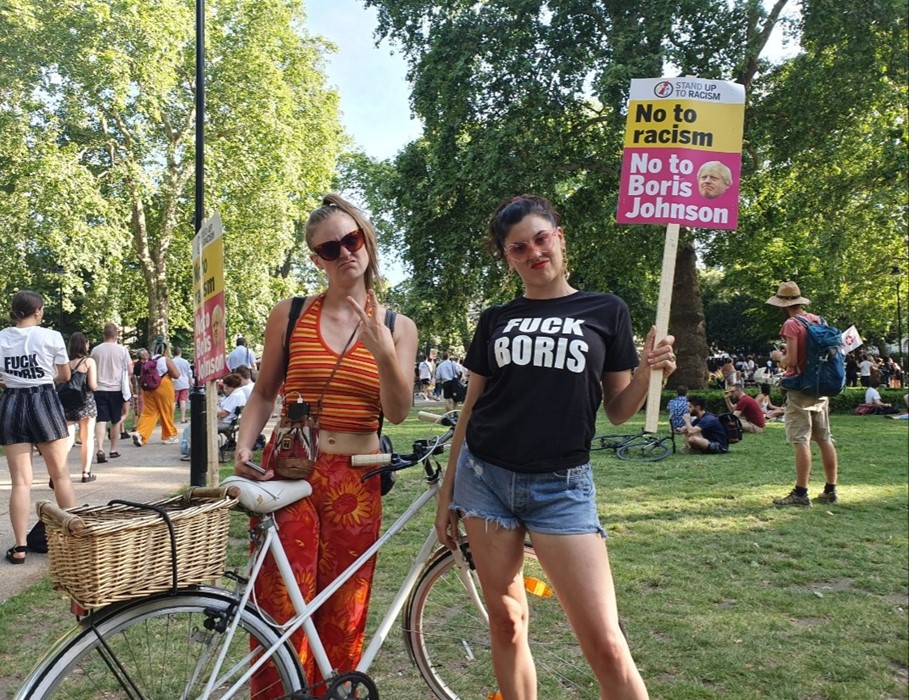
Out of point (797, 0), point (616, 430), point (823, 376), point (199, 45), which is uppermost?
point (797, 0)

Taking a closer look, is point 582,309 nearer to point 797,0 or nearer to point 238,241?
point 797,0

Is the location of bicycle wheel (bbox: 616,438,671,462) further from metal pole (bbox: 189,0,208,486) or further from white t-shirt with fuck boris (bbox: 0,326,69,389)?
white t-shirt with fuck boris (bbox: 0,326,69,389)

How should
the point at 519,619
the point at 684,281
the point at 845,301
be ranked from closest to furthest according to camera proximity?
the point at 519,619 < the point at 684,281 < the point at 845,301

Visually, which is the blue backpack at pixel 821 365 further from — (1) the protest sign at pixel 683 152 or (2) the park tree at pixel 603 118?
(2) the park tree at pixel 603 118

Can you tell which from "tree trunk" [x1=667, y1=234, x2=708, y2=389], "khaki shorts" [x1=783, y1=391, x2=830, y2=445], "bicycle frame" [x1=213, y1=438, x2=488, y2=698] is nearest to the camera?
"bicycle frame" [x1=213, y1=438, x2=488, y2=698]

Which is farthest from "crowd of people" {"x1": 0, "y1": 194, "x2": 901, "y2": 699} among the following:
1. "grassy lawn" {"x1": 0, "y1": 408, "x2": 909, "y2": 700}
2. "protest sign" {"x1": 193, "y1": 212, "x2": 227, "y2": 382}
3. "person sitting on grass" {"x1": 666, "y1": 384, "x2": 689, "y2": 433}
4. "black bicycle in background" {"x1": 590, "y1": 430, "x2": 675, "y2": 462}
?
"person sitting on grass" {"x1": 666, "y1": 384, "x2": 689, "y2": 433}

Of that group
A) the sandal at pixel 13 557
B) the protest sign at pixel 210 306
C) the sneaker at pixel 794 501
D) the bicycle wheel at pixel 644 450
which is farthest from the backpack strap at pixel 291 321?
the bicycle wheel at pixel 644 450

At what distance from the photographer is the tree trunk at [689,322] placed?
20.0 metres

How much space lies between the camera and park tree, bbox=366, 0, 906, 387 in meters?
16.3

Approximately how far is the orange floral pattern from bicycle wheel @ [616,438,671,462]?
29.1ft

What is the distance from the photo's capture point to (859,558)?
17.7ft

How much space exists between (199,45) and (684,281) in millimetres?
14367

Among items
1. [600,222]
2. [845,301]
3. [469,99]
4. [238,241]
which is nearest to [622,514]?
[600,222]

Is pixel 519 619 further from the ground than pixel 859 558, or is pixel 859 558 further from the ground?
pixel 519 619
